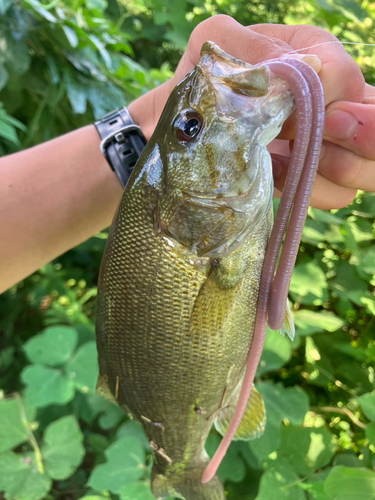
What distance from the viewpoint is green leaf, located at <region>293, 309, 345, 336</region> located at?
1.38m

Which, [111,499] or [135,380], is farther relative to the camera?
[111,499]

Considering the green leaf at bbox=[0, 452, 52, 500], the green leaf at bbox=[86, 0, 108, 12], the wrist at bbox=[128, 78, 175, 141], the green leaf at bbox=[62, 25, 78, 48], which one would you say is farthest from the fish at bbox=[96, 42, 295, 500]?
the green leaf at bbox=[86, 0, 108, 12]

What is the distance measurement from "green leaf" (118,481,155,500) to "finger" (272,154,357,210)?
122cm

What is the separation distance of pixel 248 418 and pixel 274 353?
0.45 metres

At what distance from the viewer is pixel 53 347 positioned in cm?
149

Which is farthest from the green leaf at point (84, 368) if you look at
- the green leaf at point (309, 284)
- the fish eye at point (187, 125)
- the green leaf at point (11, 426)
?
the fish eye at point (187, 125)

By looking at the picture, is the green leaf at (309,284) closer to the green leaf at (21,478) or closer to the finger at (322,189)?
the finger at (322,189)

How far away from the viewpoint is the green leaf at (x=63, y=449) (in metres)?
1.29

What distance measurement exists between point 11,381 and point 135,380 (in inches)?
72.6

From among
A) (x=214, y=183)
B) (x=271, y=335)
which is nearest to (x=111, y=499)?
(x=271, y=335)

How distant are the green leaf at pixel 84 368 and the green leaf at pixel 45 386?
4cm

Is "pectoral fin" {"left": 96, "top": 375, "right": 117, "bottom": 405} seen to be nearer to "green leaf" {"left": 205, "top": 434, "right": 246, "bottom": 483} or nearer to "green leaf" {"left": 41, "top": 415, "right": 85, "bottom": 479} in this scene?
"green leaf" {"left": 41, "top": 415, "right": 85, "bottom": 479}

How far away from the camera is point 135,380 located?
818 mm

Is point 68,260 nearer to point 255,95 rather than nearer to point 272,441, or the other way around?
point 272,441
